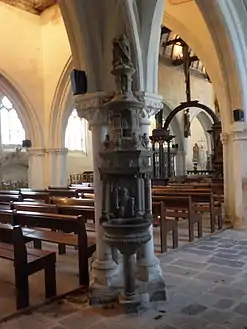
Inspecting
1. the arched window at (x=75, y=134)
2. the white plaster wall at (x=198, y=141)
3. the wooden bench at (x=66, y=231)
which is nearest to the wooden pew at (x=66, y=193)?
the wooden bench at (x=66, y=231)

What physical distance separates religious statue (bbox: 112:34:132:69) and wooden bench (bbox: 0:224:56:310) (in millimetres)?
1967

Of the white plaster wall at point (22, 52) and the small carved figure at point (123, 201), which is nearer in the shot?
the small carved figure at point (123, 201)

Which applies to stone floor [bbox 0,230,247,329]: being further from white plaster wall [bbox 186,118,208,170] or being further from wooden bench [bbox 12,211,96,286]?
white plaster wall [bbox 186,118,208,170]

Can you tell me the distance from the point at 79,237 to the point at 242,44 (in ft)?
19.1

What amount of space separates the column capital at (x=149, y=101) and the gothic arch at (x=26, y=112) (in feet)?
30.3

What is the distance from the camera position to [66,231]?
472cm

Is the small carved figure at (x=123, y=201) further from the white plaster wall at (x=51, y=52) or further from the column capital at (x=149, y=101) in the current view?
the white plaster wall at (x=51, y=52)

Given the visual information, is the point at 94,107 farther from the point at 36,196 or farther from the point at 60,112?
the point at 60,112

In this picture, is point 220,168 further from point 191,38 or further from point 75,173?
point 75,173

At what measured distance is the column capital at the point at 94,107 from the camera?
3.99m

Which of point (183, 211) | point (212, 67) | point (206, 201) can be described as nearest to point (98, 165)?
point (183, 211)

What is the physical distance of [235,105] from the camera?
802 cm

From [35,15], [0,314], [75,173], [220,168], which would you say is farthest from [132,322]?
[75,173]

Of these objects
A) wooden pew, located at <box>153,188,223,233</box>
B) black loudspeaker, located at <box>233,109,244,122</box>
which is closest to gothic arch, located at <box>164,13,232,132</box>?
black loudspeaker, located at <box>233,109,244,122</box>
